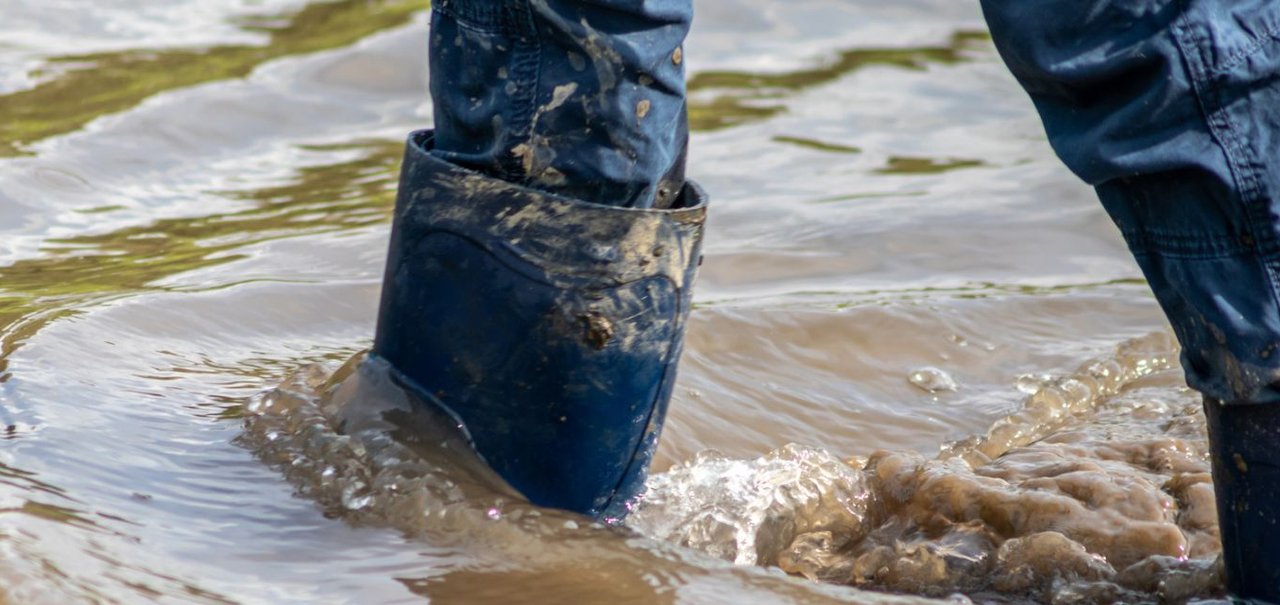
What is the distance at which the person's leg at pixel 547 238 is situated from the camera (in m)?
1.81

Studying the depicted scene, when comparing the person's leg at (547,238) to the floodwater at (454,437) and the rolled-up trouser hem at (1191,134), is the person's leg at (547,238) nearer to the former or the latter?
the floodwater at (454,437)

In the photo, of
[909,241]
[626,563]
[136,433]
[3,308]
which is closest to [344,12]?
[909,241]

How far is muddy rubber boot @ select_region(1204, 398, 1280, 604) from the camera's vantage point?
1.71 metres

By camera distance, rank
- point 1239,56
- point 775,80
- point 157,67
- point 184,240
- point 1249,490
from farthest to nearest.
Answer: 1. point 775,80
2. point 157,67
3. point 184,240
4. point 1249,490
5. point 1239,56

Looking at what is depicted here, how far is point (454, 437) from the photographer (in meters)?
1.91

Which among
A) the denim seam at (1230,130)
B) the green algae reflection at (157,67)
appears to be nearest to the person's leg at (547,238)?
the denim seam at (1230,130)

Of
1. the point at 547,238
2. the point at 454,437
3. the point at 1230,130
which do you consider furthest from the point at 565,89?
the point at 1230,130

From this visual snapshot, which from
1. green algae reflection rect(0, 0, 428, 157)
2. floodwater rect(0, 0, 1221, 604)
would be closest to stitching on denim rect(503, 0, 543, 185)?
floodwater rect(0, 0, 1221, 604)

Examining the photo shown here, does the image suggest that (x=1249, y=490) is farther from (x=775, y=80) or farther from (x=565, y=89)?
(x=775, y=80)

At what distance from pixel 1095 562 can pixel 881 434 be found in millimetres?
766

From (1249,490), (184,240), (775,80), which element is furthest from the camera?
(775,80)

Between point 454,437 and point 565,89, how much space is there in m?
0.45

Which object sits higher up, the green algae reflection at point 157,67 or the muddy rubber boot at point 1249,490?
the green algae reflection at point 157,67

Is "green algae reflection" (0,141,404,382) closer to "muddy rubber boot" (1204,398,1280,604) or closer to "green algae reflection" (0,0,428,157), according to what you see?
"green algae reflection" (0,0,428,157)
